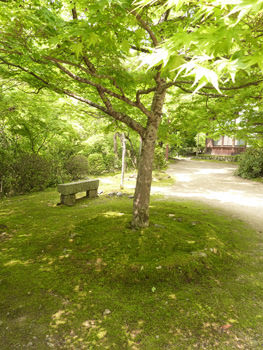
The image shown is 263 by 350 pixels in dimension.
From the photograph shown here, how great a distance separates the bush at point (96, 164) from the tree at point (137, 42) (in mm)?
12483

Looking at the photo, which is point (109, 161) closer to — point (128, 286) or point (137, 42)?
point (137, 42)

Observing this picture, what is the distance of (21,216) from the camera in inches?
271

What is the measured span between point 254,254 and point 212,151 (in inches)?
1385

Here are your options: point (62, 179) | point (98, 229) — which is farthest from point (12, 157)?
point (98, 229)

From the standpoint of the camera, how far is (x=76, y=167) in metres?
14.0

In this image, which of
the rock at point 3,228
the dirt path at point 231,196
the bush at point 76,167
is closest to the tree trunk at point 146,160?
the rock at point 3,228

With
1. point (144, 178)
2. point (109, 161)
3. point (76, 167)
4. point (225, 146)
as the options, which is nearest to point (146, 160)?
point (144, 178)

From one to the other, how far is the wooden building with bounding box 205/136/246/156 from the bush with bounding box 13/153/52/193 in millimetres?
31718

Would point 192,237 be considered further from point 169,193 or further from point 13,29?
point 169,193

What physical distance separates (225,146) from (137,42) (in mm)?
35232

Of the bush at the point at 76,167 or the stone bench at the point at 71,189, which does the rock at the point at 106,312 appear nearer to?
the stone bench at the point at 71,189

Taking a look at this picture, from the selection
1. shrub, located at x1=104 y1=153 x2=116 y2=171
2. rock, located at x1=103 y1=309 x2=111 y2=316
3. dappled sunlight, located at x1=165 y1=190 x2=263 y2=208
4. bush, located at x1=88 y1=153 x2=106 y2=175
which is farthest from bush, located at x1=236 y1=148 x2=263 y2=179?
rock, located at x1=103 y1=309 x2=111 y2=316

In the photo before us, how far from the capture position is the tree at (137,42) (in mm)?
1863

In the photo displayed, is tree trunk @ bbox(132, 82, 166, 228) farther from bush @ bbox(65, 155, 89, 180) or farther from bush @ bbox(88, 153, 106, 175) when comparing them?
bush @ bbox(88, 153, 106, 175)
